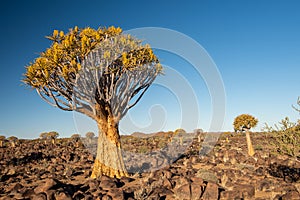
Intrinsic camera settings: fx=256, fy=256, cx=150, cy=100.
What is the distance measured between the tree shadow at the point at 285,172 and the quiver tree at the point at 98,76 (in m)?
6.10

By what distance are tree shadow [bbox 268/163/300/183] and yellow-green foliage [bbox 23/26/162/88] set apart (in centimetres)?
700

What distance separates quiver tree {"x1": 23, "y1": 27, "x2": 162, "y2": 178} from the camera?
30.5ft

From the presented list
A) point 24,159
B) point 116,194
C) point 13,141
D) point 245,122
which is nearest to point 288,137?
point 116,194

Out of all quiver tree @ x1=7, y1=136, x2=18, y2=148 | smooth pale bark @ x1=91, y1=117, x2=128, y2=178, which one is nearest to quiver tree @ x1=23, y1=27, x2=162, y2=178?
smooth pale bark @ x1=91, y1=117, x2=128, y2=178

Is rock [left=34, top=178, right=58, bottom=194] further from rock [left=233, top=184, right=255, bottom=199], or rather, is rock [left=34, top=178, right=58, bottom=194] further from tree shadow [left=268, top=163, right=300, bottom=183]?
tree shadow [left=268, top=163, right=300, bottom=183]

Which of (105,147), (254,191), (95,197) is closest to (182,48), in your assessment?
(105,147)

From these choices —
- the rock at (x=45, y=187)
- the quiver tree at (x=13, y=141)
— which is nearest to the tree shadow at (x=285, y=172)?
the rock at (x=45, y=187)

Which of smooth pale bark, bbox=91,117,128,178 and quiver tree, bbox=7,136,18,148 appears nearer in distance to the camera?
smooth pale bark, bbox=91,117,128,178

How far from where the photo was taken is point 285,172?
412 inches

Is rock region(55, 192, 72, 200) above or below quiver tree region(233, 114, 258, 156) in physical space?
below

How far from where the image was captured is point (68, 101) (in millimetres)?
9984

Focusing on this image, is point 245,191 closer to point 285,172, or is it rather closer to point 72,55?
point 285,172

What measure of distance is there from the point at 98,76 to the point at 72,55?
120 centimetres

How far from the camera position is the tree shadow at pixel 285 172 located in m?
9.46
